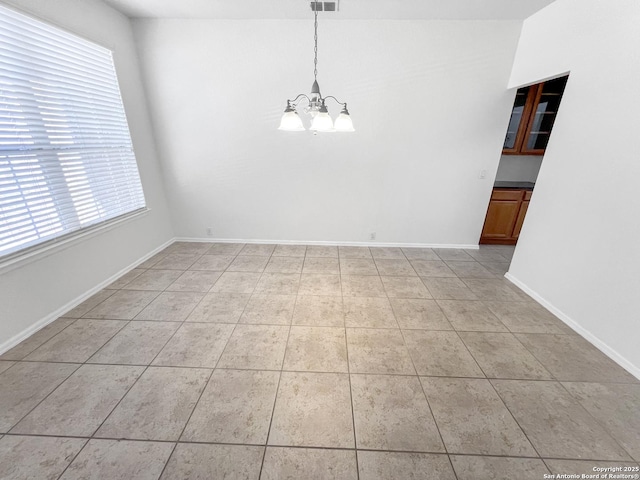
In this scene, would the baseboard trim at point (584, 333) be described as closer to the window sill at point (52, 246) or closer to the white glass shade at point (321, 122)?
the white glass shade at point (321, 122)

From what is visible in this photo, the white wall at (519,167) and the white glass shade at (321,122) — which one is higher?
the white glass shade at (321,122)

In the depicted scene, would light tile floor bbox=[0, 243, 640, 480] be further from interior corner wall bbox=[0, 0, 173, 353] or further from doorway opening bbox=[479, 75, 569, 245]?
doorway opening bbox=[479, 75, 569, 245]

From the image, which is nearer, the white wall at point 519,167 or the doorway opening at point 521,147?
the doorway opening at point 521,147

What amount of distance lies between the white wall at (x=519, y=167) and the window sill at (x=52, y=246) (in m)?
5.68

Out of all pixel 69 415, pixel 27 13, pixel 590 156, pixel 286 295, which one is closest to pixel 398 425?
pixel 286 295

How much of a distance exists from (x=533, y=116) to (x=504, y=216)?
58.3 inches

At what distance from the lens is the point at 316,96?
75.1 inches

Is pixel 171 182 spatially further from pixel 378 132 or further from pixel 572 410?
pixel 572 410

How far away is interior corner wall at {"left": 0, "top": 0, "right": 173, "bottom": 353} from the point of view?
2.02m

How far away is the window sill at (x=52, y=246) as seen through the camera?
1940 millimetres

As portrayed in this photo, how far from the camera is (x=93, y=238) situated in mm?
2664

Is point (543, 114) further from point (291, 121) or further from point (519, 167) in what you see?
point (291, 121)

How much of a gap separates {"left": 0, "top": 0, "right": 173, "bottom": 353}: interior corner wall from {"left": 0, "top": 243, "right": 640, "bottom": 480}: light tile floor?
209 mm

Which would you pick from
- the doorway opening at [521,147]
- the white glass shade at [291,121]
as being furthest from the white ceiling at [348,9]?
the white glass shade at [291,121]
